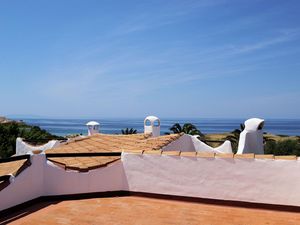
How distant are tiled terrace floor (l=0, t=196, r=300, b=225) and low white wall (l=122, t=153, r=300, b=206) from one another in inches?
8.4

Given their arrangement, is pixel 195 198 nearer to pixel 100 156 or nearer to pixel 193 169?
pixel 193 169

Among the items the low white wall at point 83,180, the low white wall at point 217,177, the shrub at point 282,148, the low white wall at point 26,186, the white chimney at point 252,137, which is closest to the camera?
the low white wall at point 26,186

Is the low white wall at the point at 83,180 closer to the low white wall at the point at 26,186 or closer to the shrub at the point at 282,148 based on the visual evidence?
the low white wall at the point at 26,186

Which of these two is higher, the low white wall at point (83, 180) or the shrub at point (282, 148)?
the low white wall at point (83, 180)

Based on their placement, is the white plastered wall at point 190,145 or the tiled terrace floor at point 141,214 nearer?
the tiled terrace floor at point 141,214

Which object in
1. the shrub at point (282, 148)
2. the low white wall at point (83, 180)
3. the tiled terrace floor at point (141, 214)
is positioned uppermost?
the low white wall at point (83, 180)

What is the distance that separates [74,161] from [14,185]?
1257 mm

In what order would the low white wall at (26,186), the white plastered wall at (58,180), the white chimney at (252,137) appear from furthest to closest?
the white chimney at (252,137)
the white plastered wall at (58,180)
the low white wall at (26,186)

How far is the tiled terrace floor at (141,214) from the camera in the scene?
413 cm

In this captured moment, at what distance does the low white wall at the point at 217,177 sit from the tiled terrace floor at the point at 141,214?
8.4 inches

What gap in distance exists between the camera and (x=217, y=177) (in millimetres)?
4895

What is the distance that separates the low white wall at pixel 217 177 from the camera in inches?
177

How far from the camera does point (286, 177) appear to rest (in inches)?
177

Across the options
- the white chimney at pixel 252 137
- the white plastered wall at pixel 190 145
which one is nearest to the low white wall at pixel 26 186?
the white plastered wall at pixel 190 145
